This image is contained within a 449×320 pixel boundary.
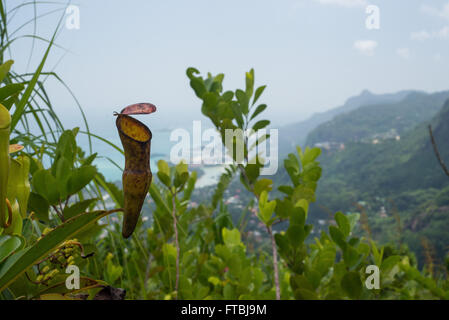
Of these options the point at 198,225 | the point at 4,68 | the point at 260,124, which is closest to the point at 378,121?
the point at 198,225

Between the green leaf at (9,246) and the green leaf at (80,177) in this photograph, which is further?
the green leaf at (80,177)

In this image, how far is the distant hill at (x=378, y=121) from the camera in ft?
66.6

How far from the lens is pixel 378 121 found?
21.2 metres

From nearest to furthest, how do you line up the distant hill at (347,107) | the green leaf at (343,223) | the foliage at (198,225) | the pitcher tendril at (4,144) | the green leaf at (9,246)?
the pitcher tendril at (4,144), the green leaf at (9,246), the foliage at (198,225), the green leaf at (343,223), the distant hill at (347,107)

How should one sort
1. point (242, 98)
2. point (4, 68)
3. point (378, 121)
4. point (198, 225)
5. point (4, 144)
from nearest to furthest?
point (4, 144) → point (4, 68) → point (242, 98) → point (198, 225) → point (378, 121)

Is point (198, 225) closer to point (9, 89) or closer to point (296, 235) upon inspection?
point (296, 235)

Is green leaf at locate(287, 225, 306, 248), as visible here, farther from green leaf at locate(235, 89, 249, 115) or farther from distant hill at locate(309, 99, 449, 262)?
distant hill at locate(309, 99, 449, 262)

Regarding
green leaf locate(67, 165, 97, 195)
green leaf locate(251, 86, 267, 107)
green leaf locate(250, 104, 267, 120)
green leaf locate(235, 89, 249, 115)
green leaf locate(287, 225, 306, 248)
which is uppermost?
green leaf locate(251, 86, 267, 107)

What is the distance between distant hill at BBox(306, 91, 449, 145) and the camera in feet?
66.6

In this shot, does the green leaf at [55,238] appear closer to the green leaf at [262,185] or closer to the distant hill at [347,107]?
the green leaf at [262,185]

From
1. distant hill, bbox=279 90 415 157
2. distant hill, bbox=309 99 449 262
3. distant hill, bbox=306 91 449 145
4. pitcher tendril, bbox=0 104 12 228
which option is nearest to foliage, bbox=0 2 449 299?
pitcher tendril, bbox=0 104 12 228

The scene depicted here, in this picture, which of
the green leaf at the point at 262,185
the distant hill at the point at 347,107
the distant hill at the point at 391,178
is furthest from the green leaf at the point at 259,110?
the distant hill at the point at 347,107
